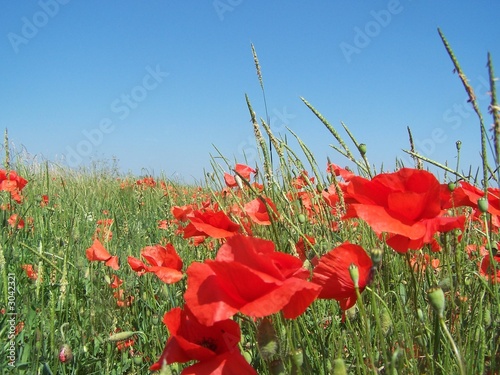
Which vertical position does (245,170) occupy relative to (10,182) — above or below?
below

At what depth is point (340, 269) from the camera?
805 millimetres

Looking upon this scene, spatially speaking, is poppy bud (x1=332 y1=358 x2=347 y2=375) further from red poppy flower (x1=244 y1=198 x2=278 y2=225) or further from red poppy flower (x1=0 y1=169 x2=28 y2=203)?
red poppy flower (x1=0 y1=169 x2=28 y2=203)

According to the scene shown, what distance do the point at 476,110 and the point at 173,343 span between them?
2.40 feet

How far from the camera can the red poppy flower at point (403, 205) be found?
87cm

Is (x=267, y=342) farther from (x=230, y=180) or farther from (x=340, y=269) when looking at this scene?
(x=230, y=180)

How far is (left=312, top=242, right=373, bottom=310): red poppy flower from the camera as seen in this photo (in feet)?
2.65

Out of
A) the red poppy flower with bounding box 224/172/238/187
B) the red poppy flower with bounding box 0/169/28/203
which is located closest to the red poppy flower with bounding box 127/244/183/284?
the red poppy flower with bounding box 224/172/238/187

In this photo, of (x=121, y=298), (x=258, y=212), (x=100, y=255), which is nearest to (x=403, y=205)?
(x=258, y=212)

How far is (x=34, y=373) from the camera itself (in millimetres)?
1126

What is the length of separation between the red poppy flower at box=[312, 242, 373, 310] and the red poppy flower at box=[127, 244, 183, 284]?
641 mm

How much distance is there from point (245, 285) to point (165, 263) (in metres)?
0.78

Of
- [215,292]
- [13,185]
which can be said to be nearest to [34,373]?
[215,292]

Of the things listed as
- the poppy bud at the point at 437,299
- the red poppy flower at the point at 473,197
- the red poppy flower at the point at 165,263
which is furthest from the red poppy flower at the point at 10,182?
the poppy bud at the point at 437,299

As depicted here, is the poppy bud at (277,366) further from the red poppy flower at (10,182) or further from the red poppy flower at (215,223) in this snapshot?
the red poppy flower at (10,182)
